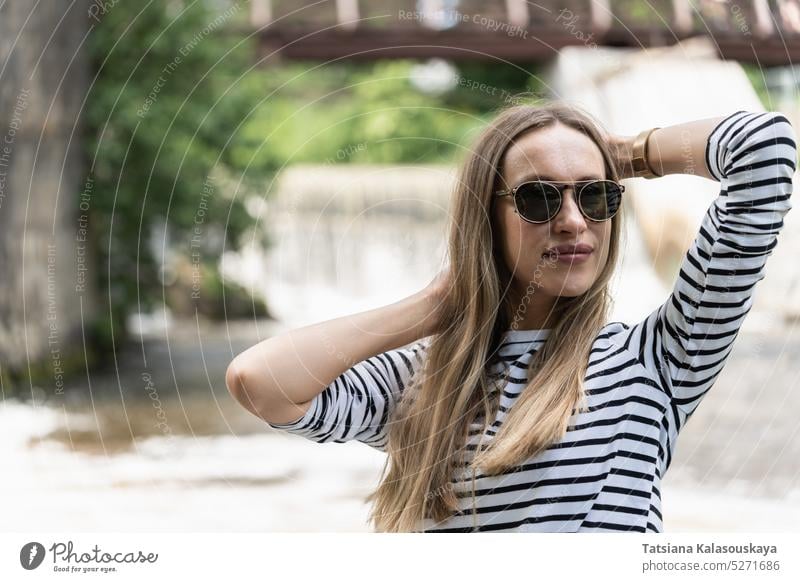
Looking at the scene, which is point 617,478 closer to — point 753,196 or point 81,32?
point 753,196

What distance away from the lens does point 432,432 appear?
883mm

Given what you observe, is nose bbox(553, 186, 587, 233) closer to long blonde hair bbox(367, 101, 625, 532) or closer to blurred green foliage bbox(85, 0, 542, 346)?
long blonde hair bbox(367, 101, 625, 532)

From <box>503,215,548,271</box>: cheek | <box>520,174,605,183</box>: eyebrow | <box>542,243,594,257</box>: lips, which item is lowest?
<box>542,243,594,257</box>: lips

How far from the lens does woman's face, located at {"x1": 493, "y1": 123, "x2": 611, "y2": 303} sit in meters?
0.86

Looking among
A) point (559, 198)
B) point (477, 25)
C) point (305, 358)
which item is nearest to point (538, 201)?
point (559, 198)

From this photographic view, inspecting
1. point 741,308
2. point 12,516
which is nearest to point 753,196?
point 741,308

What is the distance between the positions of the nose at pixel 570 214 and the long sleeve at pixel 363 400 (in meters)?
0.18

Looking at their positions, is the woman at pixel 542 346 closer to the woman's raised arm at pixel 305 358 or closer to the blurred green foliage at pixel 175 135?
the woman's raised arm at pixel 305 358

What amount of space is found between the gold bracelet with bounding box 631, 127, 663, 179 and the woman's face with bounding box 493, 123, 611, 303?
33 mm

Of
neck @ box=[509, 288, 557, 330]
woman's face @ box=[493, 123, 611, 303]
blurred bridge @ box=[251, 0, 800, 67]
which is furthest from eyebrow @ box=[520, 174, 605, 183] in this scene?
blurred bridge @ box=[251, 0, 800, 67]

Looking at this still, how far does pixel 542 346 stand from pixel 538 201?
0.13 metres

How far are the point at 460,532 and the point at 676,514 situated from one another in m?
1.66

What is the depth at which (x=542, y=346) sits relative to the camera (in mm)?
892

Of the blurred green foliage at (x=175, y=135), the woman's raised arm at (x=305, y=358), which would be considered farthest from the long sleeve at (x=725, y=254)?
the blurred green foliage at (x=175, y=135)
